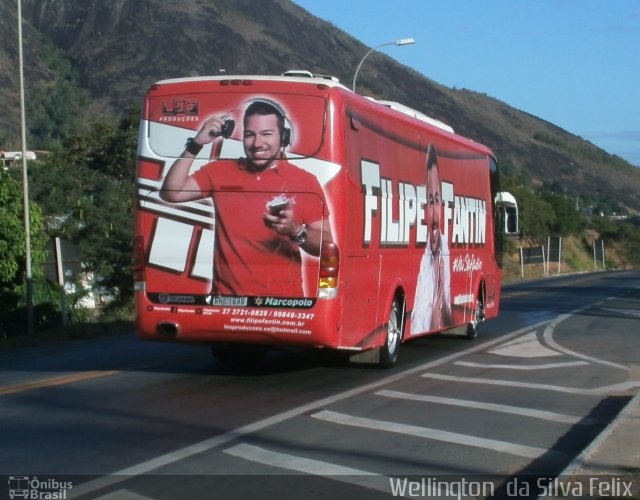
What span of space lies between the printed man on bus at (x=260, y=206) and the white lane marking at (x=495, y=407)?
1736mm

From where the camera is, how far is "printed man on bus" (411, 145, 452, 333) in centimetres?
1550

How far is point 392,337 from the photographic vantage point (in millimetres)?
14148

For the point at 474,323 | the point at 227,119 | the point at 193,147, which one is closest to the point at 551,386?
the point at 227,119

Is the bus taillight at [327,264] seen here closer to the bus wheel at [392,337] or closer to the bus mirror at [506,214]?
the bus wheel at [392,337]

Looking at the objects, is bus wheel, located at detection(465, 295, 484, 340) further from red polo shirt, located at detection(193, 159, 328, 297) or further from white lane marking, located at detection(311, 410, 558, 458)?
white lane marking, located at detection(311, 410, 558, 458)

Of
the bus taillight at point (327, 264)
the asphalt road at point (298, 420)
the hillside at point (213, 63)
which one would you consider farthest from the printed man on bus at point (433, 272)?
the hillside at point (213, 63)

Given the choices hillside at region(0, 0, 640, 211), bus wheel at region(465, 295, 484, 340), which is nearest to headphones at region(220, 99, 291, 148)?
bus wheel at region(465, 295, 484, 340)

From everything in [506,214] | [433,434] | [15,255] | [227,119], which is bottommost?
[433,434]

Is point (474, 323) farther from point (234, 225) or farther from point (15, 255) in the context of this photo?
point (15, 255)

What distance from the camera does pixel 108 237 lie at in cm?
2944

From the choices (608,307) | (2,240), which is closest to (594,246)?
(608,307)

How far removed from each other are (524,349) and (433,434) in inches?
325

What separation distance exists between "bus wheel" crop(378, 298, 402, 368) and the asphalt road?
0.73 feet

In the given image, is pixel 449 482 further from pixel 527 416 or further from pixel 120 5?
pixel 120 5
